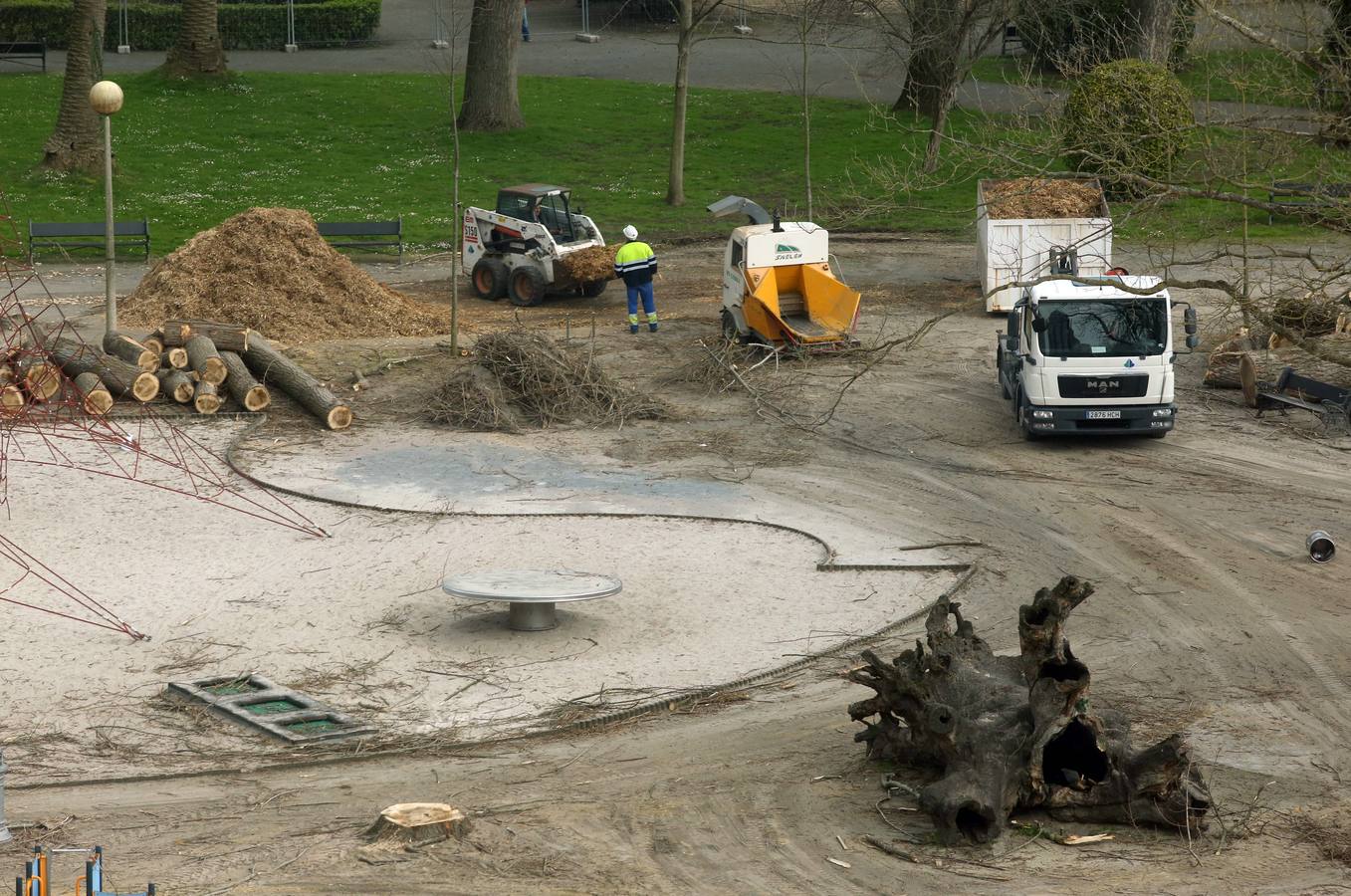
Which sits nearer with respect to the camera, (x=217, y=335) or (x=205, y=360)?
(x=205, y=360)

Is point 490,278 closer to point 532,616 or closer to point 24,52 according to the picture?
point 532,616

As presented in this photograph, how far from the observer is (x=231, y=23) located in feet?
167

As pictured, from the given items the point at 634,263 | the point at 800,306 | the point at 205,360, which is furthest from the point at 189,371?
the point at 800,306

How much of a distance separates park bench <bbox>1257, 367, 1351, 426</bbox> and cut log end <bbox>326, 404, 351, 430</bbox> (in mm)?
12053

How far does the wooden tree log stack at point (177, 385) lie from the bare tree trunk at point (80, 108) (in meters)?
17.2

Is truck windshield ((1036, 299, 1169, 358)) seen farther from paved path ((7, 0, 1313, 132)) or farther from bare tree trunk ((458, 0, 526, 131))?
paved path ((7, 0, 1313, 132))

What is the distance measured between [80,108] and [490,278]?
1330 centimetres

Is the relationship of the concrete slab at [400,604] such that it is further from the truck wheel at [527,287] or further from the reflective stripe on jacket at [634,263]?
the truck wheel at [527,287]

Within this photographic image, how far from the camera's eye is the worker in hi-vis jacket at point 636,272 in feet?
83.9

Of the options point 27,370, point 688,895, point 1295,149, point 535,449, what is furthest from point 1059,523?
point 27,370

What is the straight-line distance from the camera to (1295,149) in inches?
570

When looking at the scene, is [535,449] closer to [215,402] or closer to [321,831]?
[215,402]

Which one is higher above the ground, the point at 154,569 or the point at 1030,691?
the point at 1030,691

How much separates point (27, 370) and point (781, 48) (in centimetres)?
3664
